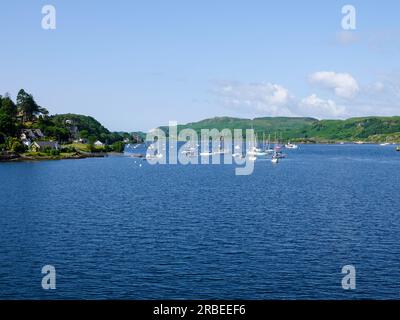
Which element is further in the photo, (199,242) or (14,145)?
(14,145)

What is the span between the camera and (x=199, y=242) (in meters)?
56.2

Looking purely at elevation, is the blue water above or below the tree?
below

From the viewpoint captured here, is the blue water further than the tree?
No

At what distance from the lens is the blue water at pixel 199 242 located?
1651 inches

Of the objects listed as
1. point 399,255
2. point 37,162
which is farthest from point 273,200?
point 37,162

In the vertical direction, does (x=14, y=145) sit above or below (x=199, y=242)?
above

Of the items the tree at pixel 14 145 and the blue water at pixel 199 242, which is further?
the tree at pixel 14 145

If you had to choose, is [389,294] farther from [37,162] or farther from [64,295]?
[37,162]

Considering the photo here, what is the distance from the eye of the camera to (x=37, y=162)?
183500mm

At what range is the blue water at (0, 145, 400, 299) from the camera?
138 feet

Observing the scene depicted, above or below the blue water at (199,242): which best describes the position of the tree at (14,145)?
above
